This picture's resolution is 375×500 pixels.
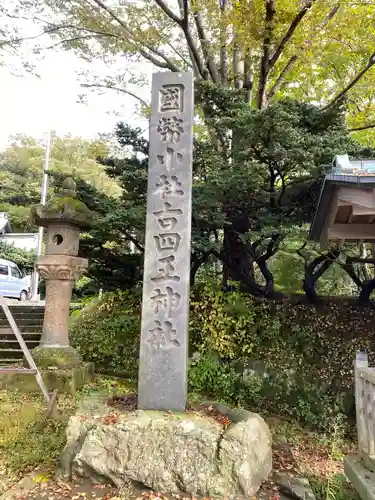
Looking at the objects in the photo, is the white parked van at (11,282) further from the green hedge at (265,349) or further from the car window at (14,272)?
the green hedge at (265,349)

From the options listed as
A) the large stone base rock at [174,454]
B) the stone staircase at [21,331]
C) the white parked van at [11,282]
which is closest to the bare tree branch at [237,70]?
the stone staircase at [21,331]

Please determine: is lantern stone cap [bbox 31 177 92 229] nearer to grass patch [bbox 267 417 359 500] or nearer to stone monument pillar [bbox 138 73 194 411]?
stone monument pillar [bbox 138 73 194 411]

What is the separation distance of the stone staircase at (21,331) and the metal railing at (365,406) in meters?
6.27

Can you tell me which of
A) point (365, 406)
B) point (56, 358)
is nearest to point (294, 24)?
point (365, 406)

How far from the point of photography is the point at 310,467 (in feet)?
15.9

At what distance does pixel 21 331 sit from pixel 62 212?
3.52 m

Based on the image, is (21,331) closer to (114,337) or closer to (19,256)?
(114,337)

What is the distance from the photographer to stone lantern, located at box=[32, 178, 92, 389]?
7.05 meters

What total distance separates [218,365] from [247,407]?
35.3 inches

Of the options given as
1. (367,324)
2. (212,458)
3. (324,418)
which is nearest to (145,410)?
(212,458)

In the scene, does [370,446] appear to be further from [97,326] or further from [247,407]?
[97,326]

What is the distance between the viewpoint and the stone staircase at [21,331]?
7945 mm

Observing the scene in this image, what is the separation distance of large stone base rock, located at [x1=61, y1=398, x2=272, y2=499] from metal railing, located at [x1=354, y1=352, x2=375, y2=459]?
1.01 m

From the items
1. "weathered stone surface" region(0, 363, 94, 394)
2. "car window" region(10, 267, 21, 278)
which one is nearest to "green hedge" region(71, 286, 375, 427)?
"weathered stone surface" region(0, 363, 94, 394)
